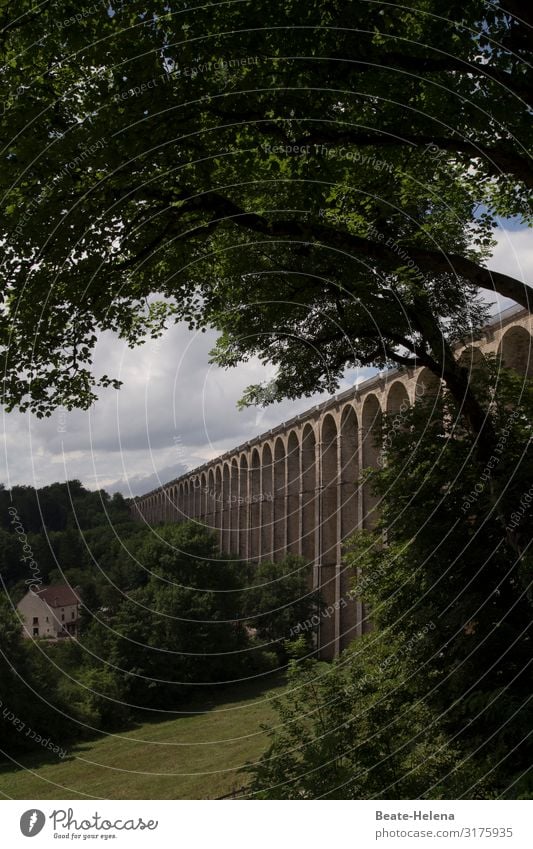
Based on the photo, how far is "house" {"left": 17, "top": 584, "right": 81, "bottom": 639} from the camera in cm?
2909

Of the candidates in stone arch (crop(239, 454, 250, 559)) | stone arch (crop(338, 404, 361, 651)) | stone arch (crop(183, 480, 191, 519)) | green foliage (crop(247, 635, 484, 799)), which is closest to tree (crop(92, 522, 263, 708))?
stone arch (crop(338, 404, 361, 651))

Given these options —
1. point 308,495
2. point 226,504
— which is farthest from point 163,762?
point 226,504

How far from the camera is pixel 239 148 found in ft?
29.8

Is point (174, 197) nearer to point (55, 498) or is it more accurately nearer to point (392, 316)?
point (392, 316)

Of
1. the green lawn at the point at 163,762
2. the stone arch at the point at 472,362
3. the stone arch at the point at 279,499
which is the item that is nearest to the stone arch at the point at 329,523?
the stone arch at the point at 279,499

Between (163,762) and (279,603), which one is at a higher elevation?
(279,603)

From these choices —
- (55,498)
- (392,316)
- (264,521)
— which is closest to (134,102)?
(392,316)

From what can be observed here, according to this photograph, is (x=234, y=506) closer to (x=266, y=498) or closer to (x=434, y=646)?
(x=266, y=498)

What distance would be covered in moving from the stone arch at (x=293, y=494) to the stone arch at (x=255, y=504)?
6533 millimetres

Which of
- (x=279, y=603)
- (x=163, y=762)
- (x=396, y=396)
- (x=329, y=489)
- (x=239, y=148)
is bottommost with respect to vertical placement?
(x=163, y=762)

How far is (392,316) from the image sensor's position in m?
11.7

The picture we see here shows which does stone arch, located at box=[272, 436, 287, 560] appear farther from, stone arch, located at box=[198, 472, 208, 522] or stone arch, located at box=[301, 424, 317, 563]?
stone arch, located at box=[198, 472, 208, 522]

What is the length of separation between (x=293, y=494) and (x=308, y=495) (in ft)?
12.3

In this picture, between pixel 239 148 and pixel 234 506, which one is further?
pixel 234 506
